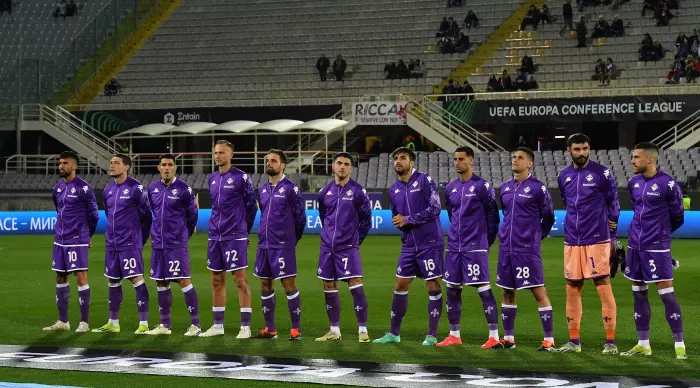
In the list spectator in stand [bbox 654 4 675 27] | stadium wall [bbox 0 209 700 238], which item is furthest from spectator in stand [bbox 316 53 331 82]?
spectator in stand [bbox 654 4 675 27]

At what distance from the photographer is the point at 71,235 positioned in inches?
552

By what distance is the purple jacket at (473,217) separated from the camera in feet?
39.9

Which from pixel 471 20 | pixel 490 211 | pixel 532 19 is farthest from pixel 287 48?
pixel 490 211

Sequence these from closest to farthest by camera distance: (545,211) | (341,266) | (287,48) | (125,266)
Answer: (545,211) → (341,266) → (125,266) → (287,48)

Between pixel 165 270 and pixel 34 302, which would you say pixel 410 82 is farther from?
pixel 165 270

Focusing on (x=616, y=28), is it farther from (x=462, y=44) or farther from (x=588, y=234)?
(x=588, y=234)

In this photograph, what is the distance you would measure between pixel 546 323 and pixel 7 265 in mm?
15017

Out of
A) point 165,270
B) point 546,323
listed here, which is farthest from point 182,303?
point 546,323

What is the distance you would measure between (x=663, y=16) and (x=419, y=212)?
32.0m

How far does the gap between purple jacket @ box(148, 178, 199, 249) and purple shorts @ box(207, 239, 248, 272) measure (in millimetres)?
530

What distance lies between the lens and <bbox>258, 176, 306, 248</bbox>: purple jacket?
42.4 ft

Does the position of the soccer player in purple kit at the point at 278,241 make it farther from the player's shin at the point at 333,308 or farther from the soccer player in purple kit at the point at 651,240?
Result: the soccer player in purple kit at the point at 651,240

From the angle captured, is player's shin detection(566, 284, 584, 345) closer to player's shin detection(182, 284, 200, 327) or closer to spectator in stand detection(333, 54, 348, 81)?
player's shin detection(182, 284, 200, 327)

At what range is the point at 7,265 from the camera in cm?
2394
